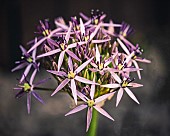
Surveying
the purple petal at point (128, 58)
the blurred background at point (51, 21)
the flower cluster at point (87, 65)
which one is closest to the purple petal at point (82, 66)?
the flower cluster at point (87, 65)

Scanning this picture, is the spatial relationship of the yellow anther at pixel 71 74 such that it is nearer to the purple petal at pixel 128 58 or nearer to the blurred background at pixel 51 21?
the purple petal at pixel 128 58

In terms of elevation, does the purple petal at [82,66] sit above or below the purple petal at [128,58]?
below

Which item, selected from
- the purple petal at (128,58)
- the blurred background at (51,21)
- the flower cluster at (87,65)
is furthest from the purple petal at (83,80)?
the blurred background at (51,21)

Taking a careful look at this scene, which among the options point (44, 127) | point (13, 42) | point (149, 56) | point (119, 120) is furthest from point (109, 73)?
point (13, 42)

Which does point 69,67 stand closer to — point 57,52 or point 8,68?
point 57,52

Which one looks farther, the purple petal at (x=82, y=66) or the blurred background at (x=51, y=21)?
the blurred background at (x=51, y=21)

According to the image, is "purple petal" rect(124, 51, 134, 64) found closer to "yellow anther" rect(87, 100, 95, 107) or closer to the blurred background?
"yellow anther" rect(87, 100, 95, 107)

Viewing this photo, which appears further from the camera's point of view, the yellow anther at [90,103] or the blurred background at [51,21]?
the blurred background at [51,21]

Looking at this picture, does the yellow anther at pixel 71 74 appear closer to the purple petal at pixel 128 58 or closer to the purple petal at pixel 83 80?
the purple petal at pixel 83 80

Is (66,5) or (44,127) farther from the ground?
(66,5)

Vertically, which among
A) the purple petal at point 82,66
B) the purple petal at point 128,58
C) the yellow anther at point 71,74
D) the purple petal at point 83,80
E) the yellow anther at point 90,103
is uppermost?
the purple petal at point 128,58

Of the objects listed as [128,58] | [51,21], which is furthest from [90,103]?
[51,21]
